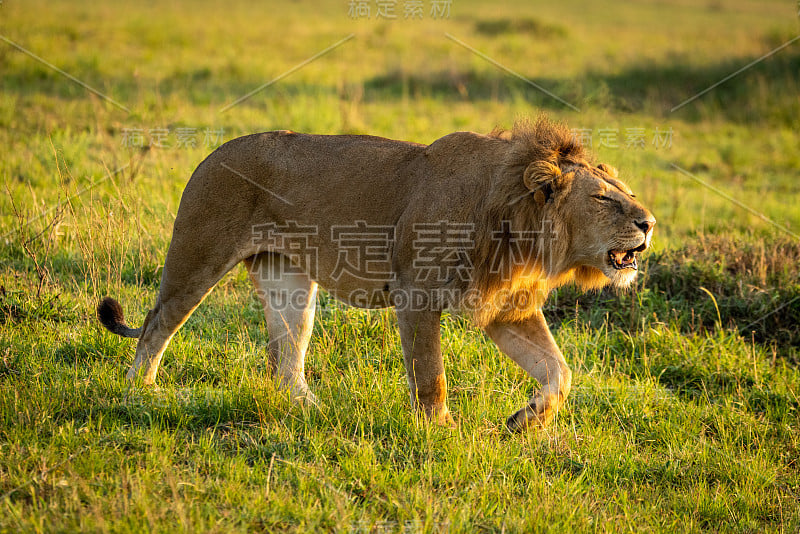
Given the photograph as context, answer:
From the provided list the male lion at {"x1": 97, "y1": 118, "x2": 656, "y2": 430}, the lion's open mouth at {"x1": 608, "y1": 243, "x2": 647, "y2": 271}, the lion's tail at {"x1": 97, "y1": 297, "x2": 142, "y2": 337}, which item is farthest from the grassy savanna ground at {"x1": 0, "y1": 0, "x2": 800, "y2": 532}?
the lion's open mouth at {"x1": 608, "y1": 243, "x2": 647, "y2": 271}

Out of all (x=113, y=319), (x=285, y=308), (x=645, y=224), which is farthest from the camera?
(x=285, y=308)

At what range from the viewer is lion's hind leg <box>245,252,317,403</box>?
502 cm

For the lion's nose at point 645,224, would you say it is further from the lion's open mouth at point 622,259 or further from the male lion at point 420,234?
the lion's open mouth at point 622,259

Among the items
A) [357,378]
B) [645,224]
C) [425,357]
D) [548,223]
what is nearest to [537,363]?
[425,357]

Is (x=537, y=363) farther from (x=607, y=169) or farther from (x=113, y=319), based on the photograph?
(x=113, y=319)

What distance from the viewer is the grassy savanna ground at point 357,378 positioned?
376 cm

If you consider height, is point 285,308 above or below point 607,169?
below

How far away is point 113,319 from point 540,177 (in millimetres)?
2705

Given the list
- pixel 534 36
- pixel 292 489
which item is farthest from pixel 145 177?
pixel 534 36

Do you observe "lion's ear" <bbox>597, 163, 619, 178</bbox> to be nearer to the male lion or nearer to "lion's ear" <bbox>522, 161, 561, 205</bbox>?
the male lion

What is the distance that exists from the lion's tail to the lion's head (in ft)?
7.03

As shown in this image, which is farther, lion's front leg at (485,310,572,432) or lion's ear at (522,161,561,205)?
lion's front leg at (485,310,572,432)

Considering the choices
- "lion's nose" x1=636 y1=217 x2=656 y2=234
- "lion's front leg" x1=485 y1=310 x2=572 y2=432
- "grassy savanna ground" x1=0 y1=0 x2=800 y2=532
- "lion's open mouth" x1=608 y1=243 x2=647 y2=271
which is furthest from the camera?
"lion's front leg" x1=485 y1=310 x2=572 y2=432

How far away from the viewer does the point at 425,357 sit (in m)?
4.32
